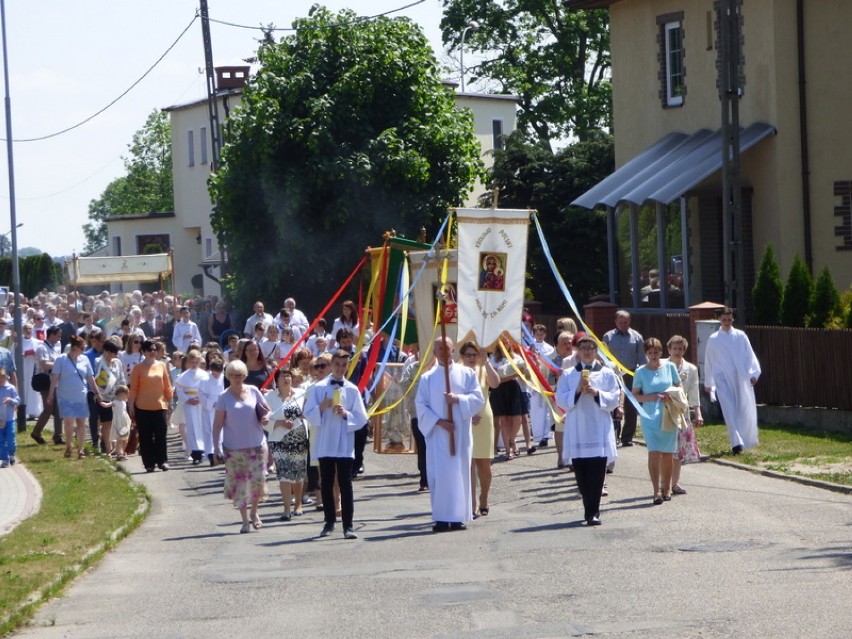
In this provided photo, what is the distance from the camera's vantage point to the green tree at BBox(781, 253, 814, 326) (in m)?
23.5

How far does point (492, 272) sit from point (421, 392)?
2.95 meters

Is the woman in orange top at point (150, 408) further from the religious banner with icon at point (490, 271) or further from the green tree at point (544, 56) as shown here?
the green tree at point (544, 56)

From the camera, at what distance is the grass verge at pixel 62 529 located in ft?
37.0

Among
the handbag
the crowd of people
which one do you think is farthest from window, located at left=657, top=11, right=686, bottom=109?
the handbag

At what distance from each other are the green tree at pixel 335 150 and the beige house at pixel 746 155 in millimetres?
4457

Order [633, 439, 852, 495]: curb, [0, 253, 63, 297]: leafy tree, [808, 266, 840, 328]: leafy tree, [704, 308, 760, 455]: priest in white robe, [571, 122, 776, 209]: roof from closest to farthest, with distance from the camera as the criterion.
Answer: [633, 439, 852, 495]: curb, [704, 308, 760, 455]: priest in white robe, [808, 266, 840, 328]: leafy tree, [571, 122, 776, 209]: roof, [0, 253, 63, 297]: leafy tree

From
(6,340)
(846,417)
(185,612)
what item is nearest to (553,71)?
(6,340)

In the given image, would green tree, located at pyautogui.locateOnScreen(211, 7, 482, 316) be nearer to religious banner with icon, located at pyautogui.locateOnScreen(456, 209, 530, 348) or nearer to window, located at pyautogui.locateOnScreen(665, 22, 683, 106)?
window, located at pyautogui.locateOnScreen(665, 22, 683, 106)

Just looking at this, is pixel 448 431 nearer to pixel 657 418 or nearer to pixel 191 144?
pixel 657 418

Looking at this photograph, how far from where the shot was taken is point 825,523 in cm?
1316

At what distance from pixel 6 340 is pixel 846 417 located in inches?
584

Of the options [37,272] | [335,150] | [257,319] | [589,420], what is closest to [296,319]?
[257,319]

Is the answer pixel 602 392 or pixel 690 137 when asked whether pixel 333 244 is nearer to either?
pixel 690 137

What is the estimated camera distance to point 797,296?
2356cm
